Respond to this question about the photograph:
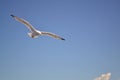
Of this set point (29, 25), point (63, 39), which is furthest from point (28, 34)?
point (63, 39)

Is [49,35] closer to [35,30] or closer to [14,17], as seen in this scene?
[35,30]

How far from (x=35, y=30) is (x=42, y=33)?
1.63m

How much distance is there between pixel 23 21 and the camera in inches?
2140

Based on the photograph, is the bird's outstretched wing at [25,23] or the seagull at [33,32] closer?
the bird's outstretched wing at [25,23]

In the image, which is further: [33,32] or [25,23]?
[33,32]

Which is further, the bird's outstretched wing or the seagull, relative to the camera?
the seagull

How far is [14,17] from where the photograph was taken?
52406mm

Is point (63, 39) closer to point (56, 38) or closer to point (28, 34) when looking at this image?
point (56, 38)

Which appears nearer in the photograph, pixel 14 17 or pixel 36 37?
pixel 14 17

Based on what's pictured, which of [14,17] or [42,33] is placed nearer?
[14,17]

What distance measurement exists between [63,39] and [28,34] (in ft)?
18.1

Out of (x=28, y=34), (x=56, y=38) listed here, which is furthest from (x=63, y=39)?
(x=28, y=34)

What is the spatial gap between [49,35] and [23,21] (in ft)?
17.0

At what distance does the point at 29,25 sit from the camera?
55.1 metres
